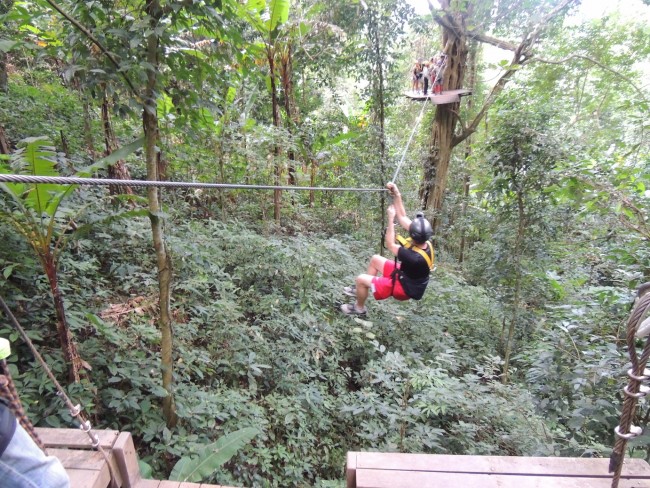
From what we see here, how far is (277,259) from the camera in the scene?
172 inches

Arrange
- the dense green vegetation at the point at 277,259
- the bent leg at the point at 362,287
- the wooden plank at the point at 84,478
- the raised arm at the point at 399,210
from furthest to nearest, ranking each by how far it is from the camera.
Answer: the bent leg at the point at 362,287, the raised arm at the point at 399,210, the dense green vegetation at the point at 277,259, the wooden plank at the point at 84,478

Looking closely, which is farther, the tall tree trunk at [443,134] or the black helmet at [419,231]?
the tall tree trunk at [443,134]

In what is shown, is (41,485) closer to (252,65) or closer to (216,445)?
(216,445)

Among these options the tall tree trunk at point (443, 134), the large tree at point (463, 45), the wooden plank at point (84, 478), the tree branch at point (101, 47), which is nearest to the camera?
the wooden plank at point (84, 478)

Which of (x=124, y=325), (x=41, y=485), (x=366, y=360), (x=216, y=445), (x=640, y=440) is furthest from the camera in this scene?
(x=366, y=360)

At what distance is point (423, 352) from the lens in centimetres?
428

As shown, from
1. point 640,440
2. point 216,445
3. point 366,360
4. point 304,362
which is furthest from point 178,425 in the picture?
point 640,440

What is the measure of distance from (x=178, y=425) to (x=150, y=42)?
2402 millimetres

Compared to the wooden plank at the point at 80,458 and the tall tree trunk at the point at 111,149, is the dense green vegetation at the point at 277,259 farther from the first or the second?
the wooden plank at the point at 80,458

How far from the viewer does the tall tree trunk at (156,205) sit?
1884 millimetres

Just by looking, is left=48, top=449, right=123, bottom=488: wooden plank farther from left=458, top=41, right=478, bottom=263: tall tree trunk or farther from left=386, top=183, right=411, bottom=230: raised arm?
left=458, top=41, right=478, bottom=263: tall tree trunk

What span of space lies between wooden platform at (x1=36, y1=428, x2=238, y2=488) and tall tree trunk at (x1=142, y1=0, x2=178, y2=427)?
74 centimetres

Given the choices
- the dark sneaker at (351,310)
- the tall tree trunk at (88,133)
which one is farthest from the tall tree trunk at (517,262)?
the tall tree trunk at (88,133)

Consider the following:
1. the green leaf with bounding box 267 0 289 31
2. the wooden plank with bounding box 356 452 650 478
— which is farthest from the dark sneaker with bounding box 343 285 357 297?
the green leaf with bounding box 267 0 289 31
